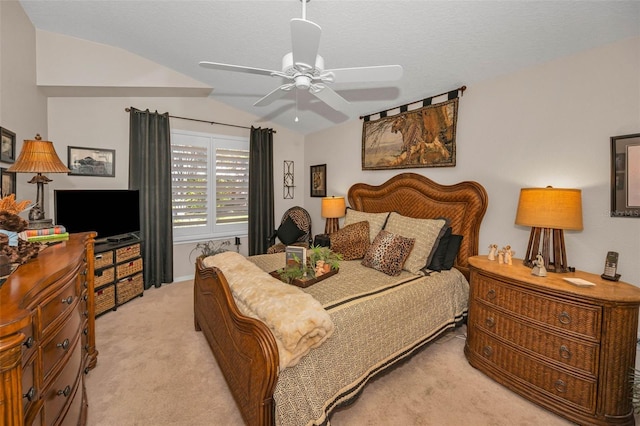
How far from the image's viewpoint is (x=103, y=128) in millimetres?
3707

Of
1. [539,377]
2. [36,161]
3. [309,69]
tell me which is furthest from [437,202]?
[36,161]

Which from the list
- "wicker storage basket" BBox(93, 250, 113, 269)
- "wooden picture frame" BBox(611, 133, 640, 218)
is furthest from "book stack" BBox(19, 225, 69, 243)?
"wooden picture frame" BBox(611, 133, 640, 218)

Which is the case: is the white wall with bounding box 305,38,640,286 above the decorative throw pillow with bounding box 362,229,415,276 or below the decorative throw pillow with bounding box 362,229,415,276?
above

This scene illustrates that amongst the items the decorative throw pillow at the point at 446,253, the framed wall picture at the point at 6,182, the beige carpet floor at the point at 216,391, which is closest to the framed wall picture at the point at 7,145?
the framed wall picture at the point at 6,182

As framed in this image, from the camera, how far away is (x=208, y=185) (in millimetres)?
4605

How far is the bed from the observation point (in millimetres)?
1436

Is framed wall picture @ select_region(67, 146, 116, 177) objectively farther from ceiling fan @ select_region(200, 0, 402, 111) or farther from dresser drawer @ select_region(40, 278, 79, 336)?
ceiling fan @ select_region(200, 0, 402, 111)

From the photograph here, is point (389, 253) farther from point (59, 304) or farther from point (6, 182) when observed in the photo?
point (6, 182)

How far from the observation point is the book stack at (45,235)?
179 cm

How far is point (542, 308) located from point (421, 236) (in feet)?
3.69

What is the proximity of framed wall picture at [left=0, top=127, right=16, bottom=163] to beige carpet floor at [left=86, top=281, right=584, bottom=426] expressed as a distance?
71.1 inches

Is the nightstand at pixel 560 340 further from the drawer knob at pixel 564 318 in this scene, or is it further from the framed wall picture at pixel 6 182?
the framed wall picture at pixel 6 182

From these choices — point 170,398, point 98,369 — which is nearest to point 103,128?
point 98,369

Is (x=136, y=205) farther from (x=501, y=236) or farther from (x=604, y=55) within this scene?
(x=604, y=55)
